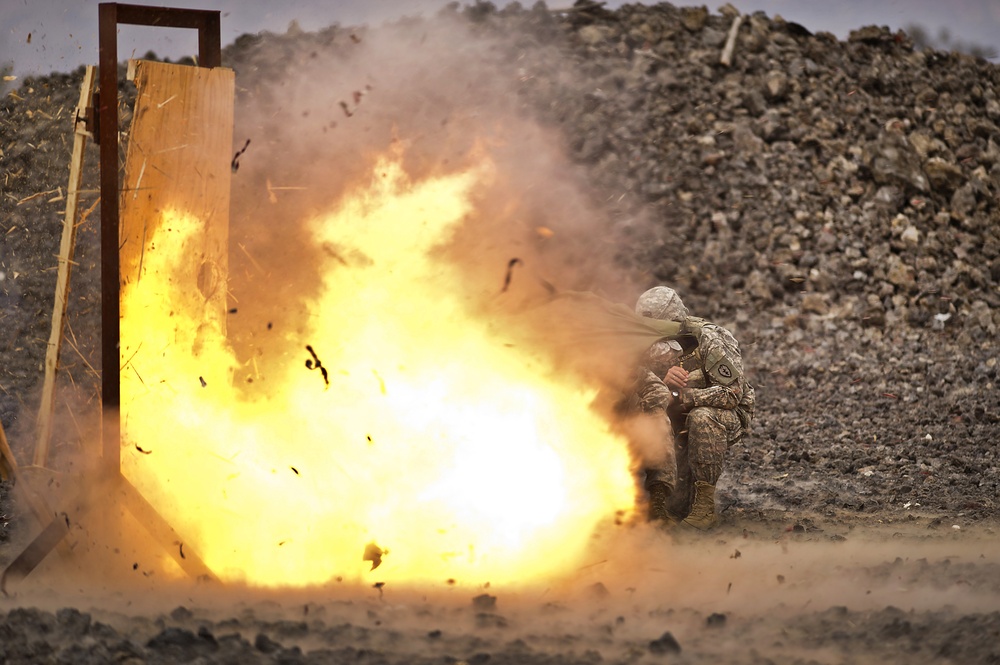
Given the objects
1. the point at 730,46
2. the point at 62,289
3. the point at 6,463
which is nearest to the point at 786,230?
the point at 730,46

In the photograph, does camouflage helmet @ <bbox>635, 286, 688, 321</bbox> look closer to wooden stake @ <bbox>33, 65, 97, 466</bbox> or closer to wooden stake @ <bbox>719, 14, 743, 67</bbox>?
wooden stake @ <bbox>33, 65, 97, 466</bbox>

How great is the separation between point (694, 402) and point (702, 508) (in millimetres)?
762

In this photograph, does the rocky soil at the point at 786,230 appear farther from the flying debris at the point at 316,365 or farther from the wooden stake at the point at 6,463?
the flying debris at the point at 316,365

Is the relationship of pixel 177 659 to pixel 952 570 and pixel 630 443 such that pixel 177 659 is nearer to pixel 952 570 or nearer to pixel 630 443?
pixel 630 443

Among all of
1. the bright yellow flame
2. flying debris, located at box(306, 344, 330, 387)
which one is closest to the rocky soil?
the bright yellow flame

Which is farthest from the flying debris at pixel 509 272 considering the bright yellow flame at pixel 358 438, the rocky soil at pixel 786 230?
the rocky soil at pixel 786 230

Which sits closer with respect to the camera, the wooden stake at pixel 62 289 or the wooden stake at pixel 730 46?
the wooden stake at pixel 62 289

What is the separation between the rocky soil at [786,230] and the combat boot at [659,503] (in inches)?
13.4

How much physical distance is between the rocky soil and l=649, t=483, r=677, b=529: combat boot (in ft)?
1.12

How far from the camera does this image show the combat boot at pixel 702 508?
7.29 meters

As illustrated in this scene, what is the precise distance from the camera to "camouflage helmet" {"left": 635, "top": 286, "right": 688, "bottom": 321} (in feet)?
23.9

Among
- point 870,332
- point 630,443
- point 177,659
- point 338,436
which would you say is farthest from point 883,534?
point 870,332

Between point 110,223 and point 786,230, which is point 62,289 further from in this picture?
point 786,230

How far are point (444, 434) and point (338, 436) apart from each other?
1.90ft
